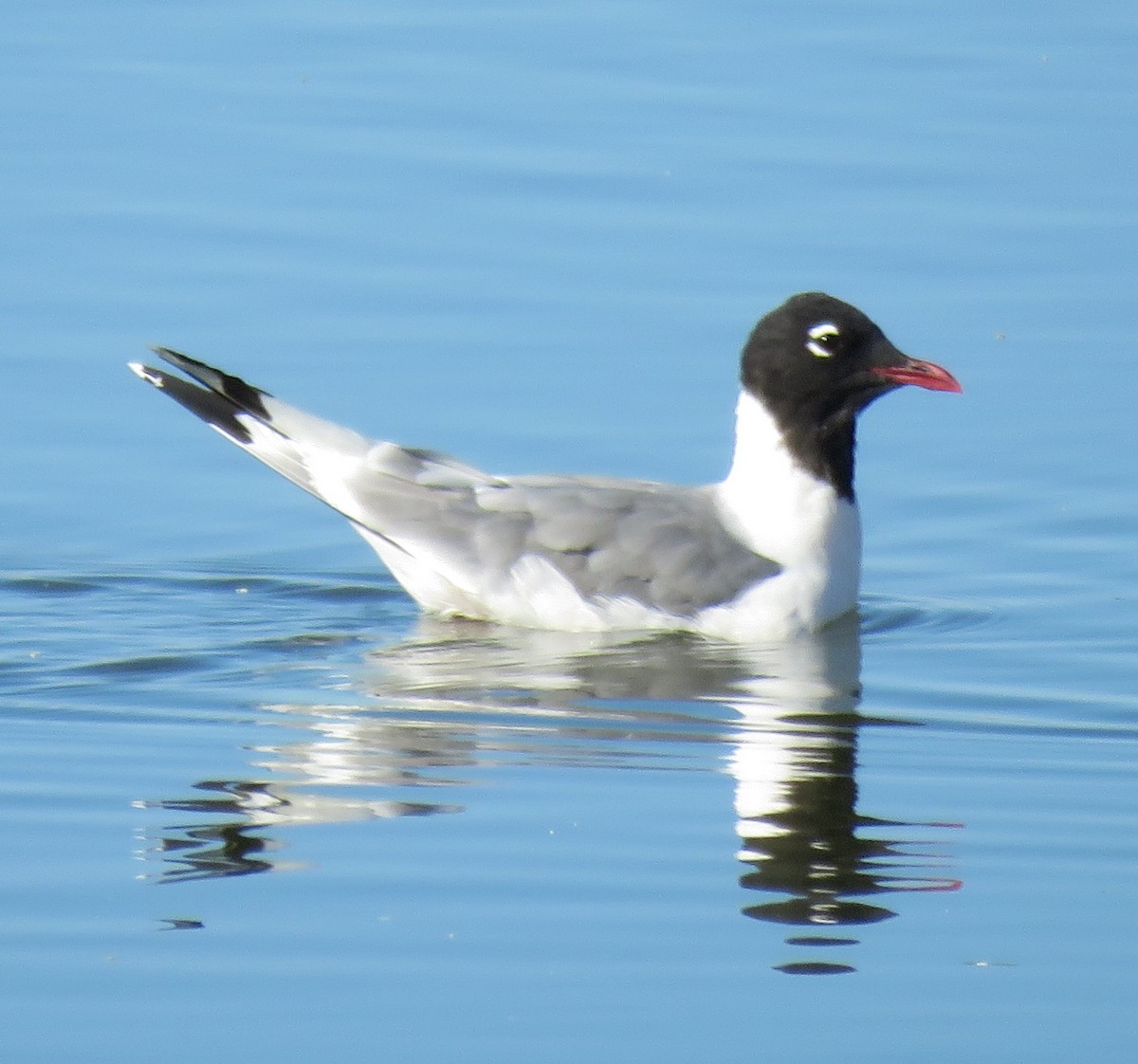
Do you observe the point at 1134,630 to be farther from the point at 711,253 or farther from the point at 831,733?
the point at 711,253

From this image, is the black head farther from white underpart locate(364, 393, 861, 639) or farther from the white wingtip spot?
the white wingtip spot

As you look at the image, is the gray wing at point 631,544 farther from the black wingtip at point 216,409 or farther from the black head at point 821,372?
the black wingtip at point 216,409

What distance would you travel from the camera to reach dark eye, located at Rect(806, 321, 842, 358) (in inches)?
388

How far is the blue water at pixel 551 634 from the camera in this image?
604cm

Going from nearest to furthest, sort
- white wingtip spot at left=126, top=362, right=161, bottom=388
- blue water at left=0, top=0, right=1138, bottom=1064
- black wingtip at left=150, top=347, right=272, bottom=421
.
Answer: blue water at left=0, top=0, right=1138, bottom=1064, black wingtip at left=150, top=347, right=272, bottom=421, white wingtip spot at left=126, top=362, right=161, bottom=388

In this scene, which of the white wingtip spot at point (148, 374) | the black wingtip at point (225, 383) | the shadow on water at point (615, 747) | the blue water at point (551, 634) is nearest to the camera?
the blue water at point (551, 634)

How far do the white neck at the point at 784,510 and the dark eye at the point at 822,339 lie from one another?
0.30m

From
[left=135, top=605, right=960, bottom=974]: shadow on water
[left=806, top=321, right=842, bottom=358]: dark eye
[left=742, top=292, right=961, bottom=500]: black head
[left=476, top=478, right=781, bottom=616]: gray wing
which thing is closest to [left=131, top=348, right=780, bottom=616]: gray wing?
[left=476, top=478, right=781, bottom=616]: gray wing

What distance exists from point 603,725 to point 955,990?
7.89 ft

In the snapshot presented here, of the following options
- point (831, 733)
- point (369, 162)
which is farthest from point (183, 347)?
point (831, 733)

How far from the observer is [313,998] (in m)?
5.81

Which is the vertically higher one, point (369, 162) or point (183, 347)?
point (369, 162)

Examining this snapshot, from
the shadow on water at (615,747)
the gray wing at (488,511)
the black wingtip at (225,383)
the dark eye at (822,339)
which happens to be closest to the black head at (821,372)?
the dark eye at (822,339)

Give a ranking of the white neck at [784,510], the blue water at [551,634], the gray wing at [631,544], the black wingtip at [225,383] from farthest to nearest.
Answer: the black wingtip at [225,383]
the white neck at [784,510]
the gray wing at [631,544]
the blue water at [551,634]
